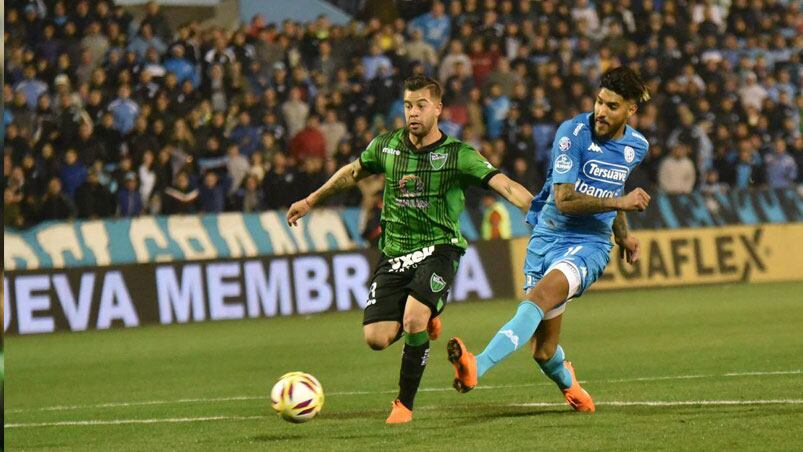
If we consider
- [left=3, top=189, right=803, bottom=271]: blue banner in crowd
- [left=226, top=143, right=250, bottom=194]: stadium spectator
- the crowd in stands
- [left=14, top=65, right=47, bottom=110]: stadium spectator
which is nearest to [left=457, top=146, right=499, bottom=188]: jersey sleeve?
[left=3, top=189, right=803, bottom=271]: blue banner in crowd

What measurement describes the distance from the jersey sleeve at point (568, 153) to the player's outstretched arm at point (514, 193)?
0.18 m

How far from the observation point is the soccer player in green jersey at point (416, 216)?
7.48 metres

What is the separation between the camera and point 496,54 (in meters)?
22.3

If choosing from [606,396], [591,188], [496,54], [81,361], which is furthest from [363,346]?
[496,54]

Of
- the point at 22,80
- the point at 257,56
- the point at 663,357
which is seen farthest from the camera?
the point at 257,56

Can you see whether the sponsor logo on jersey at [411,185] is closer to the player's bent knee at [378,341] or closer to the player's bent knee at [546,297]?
the player's bent knee at [378,341]

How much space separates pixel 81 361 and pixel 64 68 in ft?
23.1

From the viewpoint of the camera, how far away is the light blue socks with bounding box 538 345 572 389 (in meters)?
7.51

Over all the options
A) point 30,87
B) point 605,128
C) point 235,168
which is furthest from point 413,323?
point 30,87

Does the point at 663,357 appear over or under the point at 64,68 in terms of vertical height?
under

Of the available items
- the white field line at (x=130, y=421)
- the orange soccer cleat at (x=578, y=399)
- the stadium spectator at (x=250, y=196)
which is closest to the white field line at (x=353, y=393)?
the white field line at (x=130, y=421)

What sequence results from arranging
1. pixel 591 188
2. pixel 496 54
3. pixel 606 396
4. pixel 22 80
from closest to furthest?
1. pixel 591 188
2. pixel 606 396
3. pixel 22 80
4. pixel 496 54

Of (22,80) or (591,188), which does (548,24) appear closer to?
(22,80)

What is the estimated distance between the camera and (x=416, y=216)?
7758 millimetres
